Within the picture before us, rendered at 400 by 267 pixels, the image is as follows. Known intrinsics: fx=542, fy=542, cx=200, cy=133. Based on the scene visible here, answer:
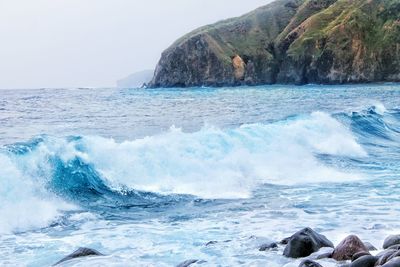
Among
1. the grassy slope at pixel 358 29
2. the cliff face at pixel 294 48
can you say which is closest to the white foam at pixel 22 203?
the cliff face at pixel 294 48

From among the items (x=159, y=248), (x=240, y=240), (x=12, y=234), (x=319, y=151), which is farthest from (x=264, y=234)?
(x=319, y=151)

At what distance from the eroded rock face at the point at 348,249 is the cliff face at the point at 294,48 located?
11224cm

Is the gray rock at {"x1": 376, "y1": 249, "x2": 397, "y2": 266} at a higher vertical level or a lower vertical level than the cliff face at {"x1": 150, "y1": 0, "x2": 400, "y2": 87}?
lower

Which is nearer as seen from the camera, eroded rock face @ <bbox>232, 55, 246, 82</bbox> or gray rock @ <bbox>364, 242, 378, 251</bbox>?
gray rock @ <bbox>364, 242, 378, 251</bbox>

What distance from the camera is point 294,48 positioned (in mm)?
135250

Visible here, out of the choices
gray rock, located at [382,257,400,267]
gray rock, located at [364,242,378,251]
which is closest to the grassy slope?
gray rock, located at [364,242,378,251]

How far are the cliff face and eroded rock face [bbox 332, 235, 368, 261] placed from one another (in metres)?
112

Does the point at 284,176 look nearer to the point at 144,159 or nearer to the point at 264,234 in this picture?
the point at 144,159

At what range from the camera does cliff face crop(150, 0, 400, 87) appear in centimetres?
12106

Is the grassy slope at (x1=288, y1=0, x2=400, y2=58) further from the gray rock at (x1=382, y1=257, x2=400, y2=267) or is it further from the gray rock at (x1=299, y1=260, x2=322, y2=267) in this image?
the gray rock at (x1=382, y1=257, x2=400, y2=267)

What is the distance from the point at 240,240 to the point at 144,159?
868 cm

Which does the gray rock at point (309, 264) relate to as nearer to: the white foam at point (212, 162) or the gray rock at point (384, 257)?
the gray rock at point (384, 257)

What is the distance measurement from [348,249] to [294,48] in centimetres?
13057

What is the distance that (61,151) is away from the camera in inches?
681
